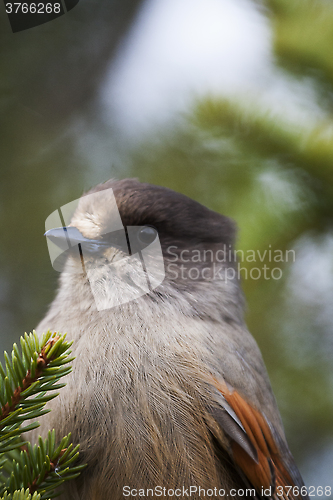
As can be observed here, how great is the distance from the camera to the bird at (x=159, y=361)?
0.76 metres

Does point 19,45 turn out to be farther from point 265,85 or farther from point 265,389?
point 265,389

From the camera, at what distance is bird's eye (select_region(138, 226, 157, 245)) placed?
963mm

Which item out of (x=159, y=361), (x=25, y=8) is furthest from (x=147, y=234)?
(x=25, y=8)

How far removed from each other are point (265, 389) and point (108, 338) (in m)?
0.43

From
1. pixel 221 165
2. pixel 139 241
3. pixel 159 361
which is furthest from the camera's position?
pixel 221 165

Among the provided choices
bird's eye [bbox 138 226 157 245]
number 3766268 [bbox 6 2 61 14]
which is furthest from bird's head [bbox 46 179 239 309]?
number 3766268 [bbox 6 2 61 14]

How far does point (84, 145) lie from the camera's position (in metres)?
1.06

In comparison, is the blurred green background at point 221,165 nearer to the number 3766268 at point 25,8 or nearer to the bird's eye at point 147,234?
the number 3766268 at point 25,8

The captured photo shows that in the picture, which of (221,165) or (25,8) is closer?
(25,8)

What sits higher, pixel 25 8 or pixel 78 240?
pixel 25 8

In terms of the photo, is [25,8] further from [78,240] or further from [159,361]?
[159,361]

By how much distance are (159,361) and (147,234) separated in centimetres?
31

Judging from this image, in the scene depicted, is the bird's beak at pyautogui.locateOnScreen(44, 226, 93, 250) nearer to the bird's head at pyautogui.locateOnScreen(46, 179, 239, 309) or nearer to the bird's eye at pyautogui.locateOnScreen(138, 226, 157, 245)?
the bird's head at pyautogui.locateOnScreen(46, 179, 239, 309)

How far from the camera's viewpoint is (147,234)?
98 cm
